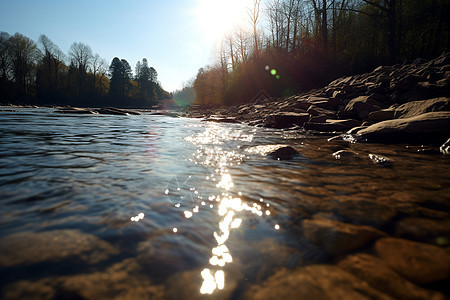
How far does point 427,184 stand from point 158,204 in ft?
8.49

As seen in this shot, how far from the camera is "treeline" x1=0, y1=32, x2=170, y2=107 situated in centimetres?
3769

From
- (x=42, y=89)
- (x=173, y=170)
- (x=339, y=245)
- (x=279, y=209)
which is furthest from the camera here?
(x=42, y=89)

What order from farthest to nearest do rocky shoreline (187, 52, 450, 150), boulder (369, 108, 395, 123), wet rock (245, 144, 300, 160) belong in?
boulder (369, 108, 395, 123) < rocky shoreline (187, 52, 450, 150) < wet rock (245, 144, 300, 160)

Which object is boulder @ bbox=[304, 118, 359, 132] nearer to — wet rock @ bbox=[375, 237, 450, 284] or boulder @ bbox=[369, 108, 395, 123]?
boulder @ bbox=[369, 108, 395, 123]

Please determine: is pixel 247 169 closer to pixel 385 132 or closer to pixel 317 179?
pixel 317 179

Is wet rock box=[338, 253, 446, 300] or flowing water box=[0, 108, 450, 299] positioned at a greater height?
flowing water box=[0, 108, 450, 299]

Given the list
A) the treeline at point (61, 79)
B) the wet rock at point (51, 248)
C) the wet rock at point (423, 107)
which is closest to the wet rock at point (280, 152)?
the wet rock at point (51, 248)

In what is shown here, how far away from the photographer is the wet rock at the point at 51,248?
39.9 inches

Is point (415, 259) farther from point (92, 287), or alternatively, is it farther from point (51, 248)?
point (51, 248)

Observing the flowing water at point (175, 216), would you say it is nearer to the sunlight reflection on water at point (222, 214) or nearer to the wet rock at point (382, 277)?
the sunlight reflection on water at point (222, 214)

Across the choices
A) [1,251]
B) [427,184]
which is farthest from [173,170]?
[427,184]

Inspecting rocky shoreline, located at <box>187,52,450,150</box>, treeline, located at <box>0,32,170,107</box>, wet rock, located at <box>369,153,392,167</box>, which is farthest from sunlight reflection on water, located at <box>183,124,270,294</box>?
treeline, located at <box>0,32,170,107</box>

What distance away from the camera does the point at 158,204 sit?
1.67 meters

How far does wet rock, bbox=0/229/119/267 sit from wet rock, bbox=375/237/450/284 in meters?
1.37
